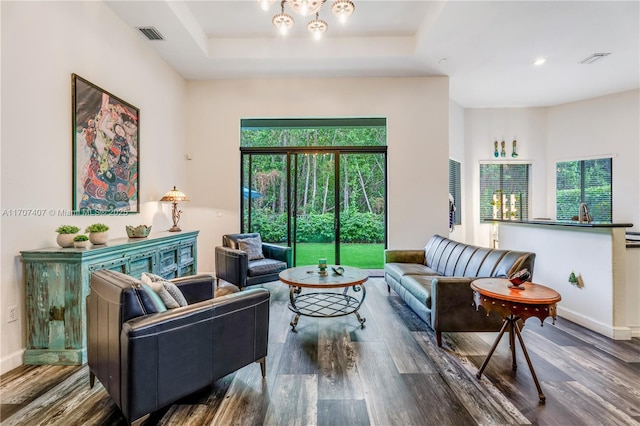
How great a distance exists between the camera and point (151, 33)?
4.02 metres

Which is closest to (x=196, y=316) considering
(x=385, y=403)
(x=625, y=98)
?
(x=385, y=403)

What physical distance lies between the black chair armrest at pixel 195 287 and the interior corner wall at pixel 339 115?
2831mm

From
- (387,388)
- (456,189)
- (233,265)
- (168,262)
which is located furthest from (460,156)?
(168,262)

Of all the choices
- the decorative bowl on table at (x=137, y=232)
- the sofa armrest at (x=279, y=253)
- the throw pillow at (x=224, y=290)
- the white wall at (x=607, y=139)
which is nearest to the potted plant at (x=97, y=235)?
the decorative bowl on table at (x=137, y=232)

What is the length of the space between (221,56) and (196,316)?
4.24m

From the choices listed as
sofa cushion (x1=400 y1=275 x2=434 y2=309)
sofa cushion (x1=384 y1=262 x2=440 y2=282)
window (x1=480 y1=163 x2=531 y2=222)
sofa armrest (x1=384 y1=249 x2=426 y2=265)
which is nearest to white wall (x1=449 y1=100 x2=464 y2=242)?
window (x1=480 y1=163 x2=531 y2=222)

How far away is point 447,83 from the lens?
529 centimetres

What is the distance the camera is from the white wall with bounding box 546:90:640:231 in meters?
5.80

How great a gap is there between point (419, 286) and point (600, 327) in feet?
6.37

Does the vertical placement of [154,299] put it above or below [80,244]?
below

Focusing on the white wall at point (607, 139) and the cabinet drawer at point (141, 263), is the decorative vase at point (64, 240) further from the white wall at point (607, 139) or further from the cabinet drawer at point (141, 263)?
the white wall at point (607, 139)

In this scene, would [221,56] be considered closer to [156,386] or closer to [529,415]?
[156,386]

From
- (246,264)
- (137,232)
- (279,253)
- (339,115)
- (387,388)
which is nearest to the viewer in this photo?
(387,388)

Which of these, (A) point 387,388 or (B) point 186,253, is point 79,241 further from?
(A) point 387,388
